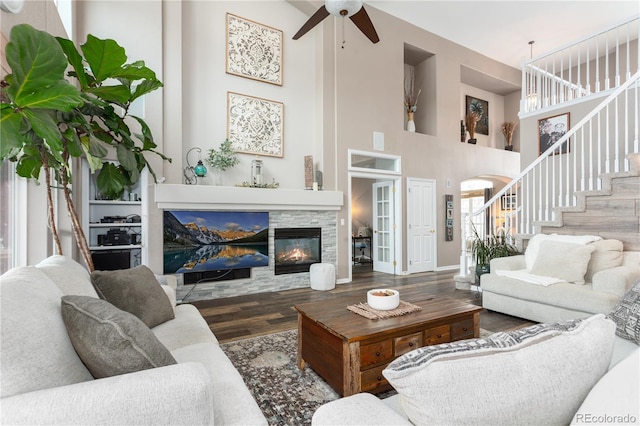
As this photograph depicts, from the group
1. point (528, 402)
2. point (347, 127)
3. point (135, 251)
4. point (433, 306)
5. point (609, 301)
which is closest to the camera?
point (528, 402)

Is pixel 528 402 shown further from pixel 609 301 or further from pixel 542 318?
pixel 542 318

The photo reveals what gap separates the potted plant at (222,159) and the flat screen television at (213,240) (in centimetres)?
69

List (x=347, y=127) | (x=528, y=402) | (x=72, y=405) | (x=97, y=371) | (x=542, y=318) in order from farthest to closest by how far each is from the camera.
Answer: (x=347, y=127), (x=542, y=318), (x=97, y=371), (x=72, y=405), (x=528, y=402)

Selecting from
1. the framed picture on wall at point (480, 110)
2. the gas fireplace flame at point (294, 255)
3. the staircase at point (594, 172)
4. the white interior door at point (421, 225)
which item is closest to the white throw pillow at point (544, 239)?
the staircase at point (594, 172)

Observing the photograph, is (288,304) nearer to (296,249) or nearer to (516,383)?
(296,249)

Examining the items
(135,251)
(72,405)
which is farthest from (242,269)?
(72,405)

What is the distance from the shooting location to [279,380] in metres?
2.28

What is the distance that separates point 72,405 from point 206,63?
5.25m

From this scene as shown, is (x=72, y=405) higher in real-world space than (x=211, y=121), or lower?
lower

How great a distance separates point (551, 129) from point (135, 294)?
6565 millimetres

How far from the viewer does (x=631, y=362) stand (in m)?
0.77

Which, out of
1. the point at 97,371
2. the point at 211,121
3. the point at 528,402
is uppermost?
the point at 211,121

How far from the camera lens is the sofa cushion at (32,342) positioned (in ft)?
3.06

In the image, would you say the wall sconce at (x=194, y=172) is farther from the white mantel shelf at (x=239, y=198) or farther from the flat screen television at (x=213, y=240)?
the flat screen television at (x=213, y=240)
